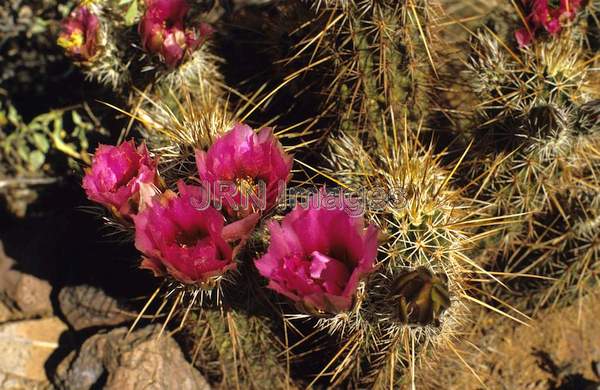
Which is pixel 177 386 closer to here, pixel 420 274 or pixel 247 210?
pixel 247 210

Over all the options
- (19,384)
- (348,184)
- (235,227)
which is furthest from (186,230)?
(19,384)

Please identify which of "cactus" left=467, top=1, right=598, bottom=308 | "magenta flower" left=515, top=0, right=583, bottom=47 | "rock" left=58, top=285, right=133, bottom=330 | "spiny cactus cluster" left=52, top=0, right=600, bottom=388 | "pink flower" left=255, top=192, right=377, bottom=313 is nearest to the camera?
"pink flower" left=255, top=192, right=377, bottom=313

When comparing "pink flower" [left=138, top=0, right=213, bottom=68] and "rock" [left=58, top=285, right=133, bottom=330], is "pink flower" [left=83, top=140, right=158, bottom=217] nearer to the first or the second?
"pink flower" [left=138, top=0, right=213, bottom=68]

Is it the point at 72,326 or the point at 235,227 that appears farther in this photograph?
the point at 72,326

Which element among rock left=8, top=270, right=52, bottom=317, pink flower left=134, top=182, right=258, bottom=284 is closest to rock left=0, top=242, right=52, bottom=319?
rock left=8, top=270, right=52, bottom=317

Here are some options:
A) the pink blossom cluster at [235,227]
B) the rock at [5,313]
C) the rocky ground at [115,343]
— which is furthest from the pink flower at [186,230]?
the rock at [5,313]

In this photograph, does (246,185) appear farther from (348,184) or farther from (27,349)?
(27,349)
